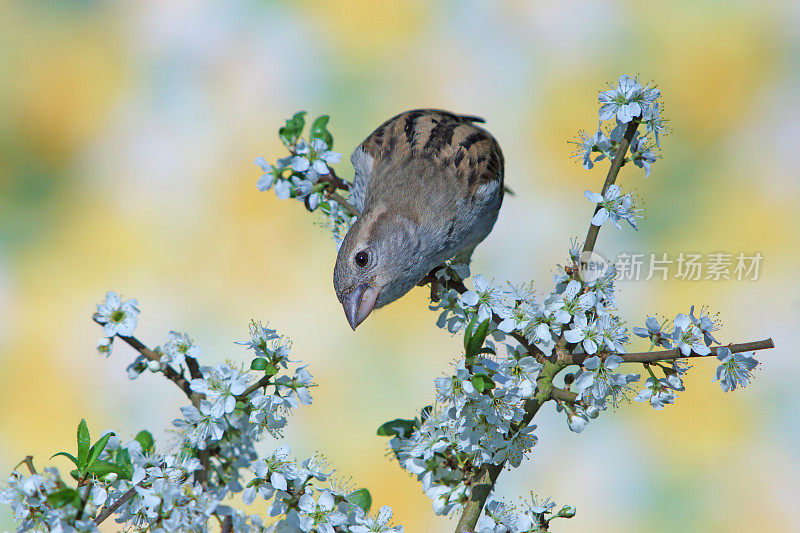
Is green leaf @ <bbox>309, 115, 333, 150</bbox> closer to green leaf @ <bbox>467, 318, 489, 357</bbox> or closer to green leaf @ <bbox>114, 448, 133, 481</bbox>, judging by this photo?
green leaf @ <bbox>467, 318, 489, 357</bbox>

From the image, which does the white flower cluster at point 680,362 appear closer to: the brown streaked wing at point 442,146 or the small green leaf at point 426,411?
the small green leaf at point 426,411

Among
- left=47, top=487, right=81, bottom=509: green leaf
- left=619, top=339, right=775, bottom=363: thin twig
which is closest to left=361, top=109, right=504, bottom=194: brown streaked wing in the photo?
left=619, top=339, right=775, bottom=363: thin twig

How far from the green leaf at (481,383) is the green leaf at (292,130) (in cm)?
74

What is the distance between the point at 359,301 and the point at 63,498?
0.91 meters

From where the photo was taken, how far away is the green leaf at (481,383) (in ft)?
3.94

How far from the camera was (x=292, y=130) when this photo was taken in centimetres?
166

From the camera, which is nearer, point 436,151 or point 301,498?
point 301,498

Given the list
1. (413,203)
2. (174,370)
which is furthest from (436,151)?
(174,370)

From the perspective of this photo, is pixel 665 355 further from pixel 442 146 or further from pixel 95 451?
pixel 442 146

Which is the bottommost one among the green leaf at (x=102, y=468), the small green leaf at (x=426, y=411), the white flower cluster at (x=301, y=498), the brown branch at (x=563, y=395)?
the green leaf at (x=102, y=468)

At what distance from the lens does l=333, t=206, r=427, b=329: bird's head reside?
187cm

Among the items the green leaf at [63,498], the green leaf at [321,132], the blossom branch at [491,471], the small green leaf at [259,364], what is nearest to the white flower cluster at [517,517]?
the blossom branch at [491,471]

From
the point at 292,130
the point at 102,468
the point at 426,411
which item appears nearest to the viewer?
the point at 102,468

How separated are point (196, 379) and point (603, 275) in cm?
76
